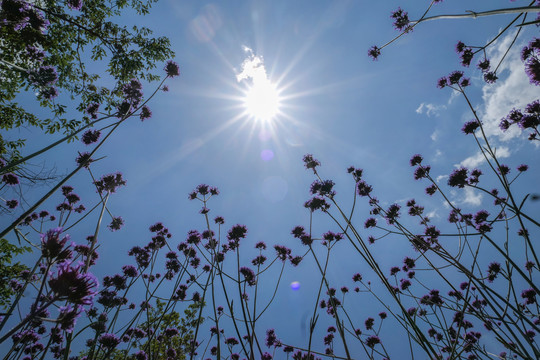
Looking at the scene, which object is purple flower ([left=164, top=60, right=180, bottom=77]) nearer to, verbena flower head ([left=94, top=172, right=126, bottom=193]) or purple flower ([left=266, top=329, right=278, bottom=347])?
verbena flower head ([left=94, top=172, right=126, bottom=193])

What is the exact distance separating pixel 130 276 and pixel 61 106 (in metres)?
4.97

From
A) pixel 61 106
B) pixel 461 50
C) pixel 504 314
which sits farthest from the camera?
pixel 61 106

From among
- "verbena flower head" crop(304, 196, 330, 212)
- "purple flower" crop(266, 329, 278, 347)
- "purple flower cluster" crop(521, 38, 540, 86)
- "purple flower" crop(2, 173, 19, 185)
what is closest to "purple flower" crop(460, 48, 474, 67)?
"purple flower cluster" crop(521, 38, 540, 86)

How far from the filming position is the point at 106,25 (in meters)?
7.27

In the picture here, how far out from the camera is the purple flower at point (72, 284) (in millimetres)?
1428

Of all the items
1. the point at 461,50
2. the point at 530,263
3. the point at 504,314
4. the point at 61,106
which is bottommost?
the point at 504,314

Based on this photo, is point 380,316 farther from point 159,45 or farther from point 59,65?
point 59,65

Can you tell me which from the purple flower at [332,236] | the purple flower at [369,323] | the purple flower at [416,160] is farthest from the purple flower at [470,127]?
the purple flower at [369,323]

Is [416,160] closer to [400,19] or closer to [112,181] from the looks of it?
[400,19]

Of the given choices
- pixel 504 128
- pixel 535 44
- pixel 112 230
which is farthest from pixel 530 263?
pixel 112 230

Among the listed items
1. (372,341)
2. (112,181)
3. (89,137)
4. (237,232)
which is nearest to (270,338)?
(372,341)

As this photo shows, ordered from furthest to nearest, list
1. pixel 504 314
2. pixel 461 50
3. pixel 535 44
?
pixel 461 50
pixel 535 44
pixel 504 314

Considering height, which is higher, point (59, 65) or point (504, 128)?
point (59, 65)

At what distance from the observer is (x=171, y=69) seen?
548 cm
